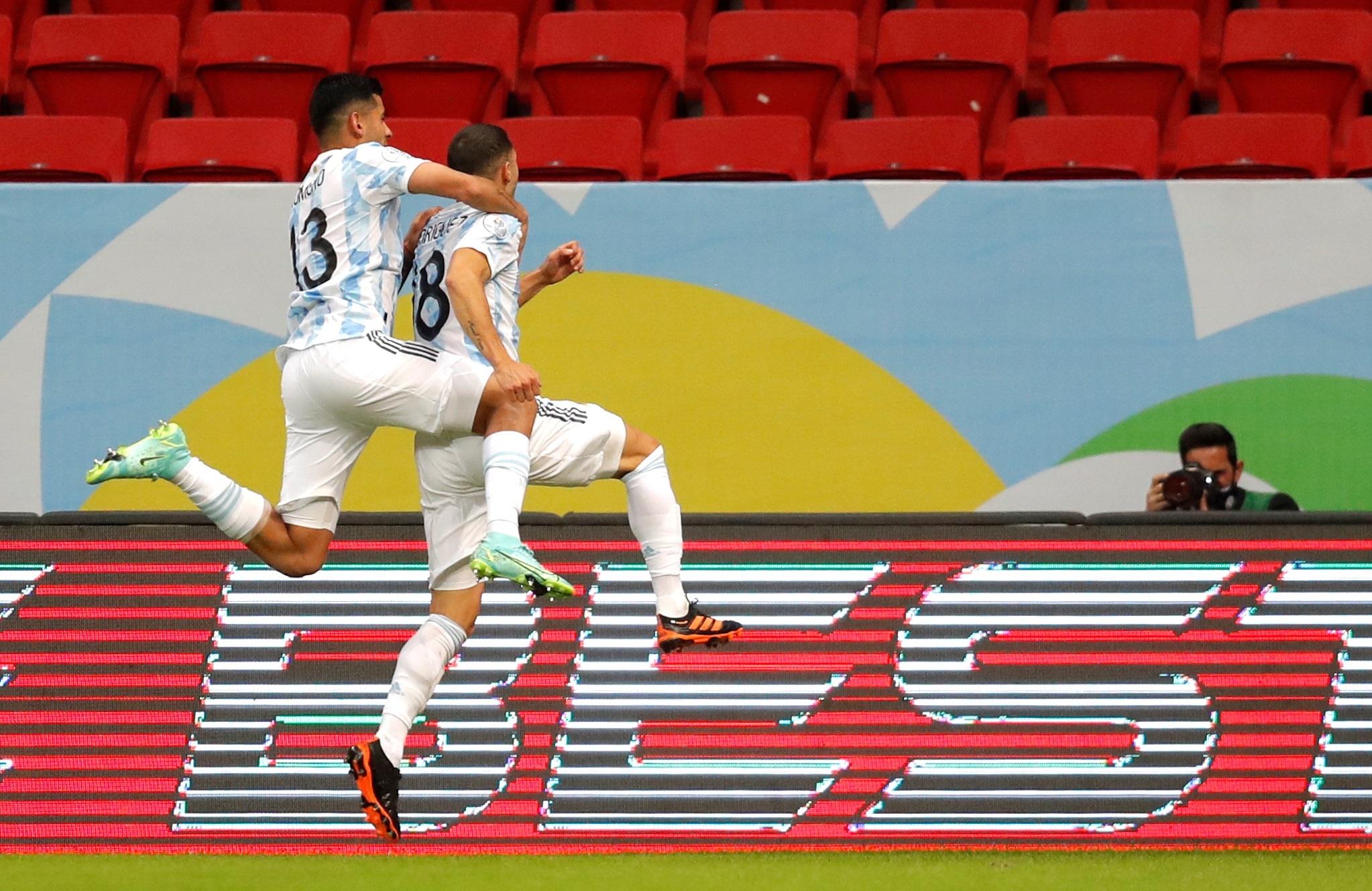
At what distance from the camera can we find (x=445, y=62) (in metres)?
8.63

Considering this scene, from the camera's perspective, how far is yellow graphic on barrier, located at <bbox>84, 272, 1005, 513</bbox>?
7.13m

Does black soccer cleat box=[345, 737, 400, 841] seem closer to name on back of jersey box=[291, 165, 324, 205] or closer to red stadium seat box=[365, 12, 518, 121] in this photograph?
name on back of jersey box=[291, 165, 324, 205]

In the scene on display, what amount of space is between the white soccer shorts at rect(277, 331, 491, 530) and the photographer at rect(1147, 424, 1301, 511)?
2.87 m

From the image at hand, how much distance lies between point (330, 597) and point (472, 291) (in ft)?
4.71

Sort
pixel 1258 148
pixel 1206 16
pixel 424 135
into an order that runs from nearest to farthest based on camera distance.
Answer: pixel 424 135
pixel 1258 148
pixel 1206 16

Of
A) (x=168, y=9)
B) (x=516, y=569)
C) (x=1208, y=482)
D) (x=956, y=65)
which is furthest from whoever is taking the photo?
(x=168, y=9)

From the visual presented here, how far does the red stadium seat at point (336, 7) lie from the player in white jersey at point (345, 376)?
489 centimetres

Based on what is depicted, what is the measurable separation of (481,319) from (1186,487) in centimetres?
311

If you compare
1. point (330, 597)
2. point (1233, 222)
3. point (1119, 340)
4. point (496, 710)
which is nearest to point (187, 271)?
point (330, 597)

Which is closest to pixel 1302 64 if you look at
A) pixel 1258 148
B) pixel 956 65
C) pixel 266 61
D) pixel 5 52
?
pixel 1258 148

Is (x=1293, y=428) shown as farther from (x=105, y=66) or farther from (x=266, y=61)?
(x=105, y=66)

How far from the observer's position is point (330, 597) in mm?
5480

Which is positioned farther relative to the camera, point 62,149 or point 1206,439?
point 62,149

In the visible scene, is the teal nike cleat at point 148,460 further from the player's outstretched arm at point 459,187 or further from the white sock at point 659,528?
the white sock at point 659,528
